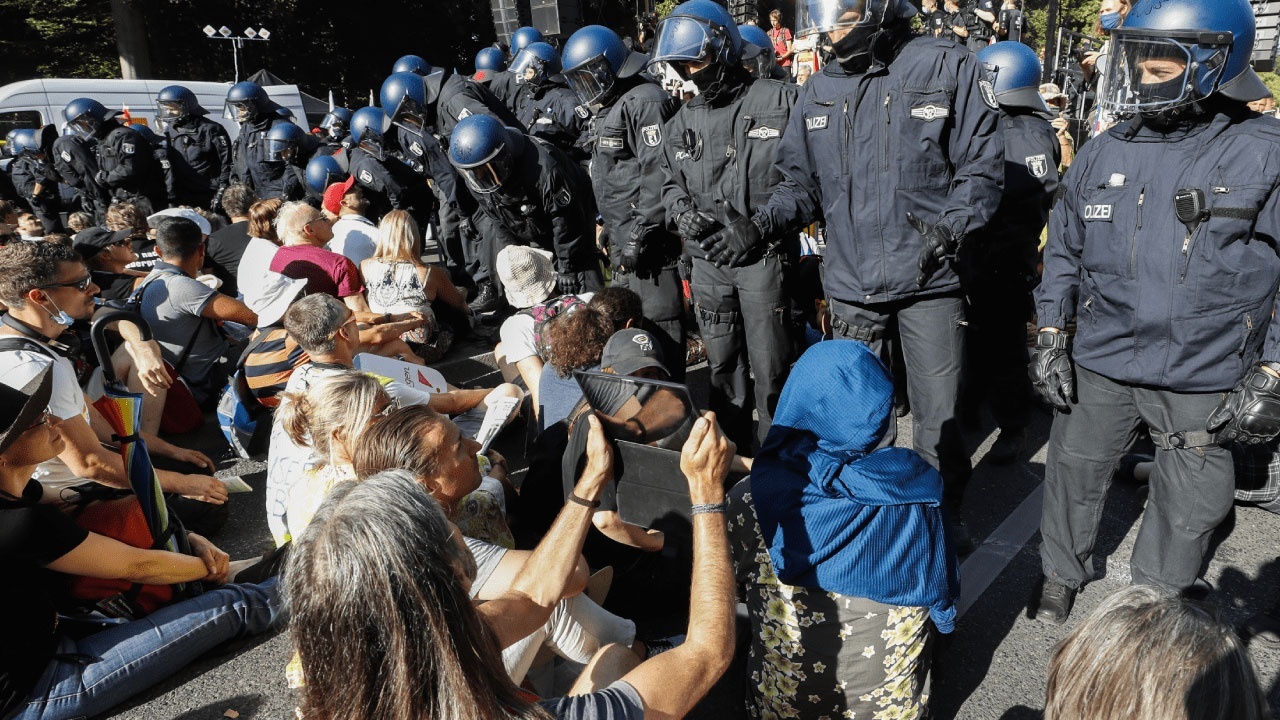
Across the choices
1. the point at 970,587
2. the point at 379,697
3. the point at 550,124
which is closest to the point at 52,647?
the point at 379,697

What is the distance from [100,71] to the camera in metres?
26.2

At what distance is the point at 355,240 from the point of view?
637cm

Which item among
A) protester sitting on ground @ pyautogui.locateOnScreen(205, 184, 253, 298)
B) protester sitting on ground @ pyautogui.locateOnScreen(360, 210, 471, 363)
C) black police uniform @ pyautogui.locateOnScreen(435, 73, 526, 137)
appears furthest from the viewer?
black police uniform @ pyautogui.locateOnScreen(435, 73, 526, 137)

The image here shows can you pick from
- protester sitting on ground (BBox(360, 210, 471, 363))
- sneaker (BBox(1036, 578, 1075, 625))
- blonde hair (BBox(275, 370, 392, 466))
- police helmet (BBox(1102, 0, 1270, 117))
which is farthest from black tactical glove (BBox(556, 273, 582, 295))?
police helmet (BBox(1102, 0, 1270, 117))

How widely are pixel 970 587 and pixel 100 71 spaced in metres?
30.5

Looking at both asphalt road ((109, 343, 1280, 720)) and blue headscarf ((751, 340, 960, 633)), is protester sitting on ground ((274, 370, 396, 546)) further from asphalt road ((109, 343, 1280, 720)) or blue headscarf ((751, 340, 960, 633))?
blue headscarf ((751, 340, 960, 633))

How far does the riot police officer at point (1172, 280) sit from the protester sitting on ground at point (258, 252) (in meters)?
4.28

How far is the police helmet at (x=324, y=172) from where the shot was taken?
9.02m

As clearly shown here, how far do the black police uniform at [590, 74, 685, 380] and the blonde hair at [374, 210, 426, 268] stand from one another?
1.50 meters

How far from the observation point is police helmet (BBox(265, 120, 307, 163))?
32.2ft

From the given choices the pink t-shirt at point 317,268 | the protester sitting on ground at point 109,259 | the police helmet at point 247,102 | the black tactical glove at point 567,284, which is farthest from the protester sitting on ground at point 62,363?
the police helmet at point 247,102

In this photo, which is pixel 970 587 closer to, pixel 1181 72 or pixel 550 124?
pixel 1181 72

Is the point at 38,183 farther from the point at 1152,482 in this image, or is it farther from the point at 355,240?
the point at 1152,482

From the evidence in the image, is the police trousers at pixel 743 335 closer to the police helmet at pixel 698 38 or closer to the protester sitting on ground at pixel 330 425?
the police helmet at pixel 698 38
